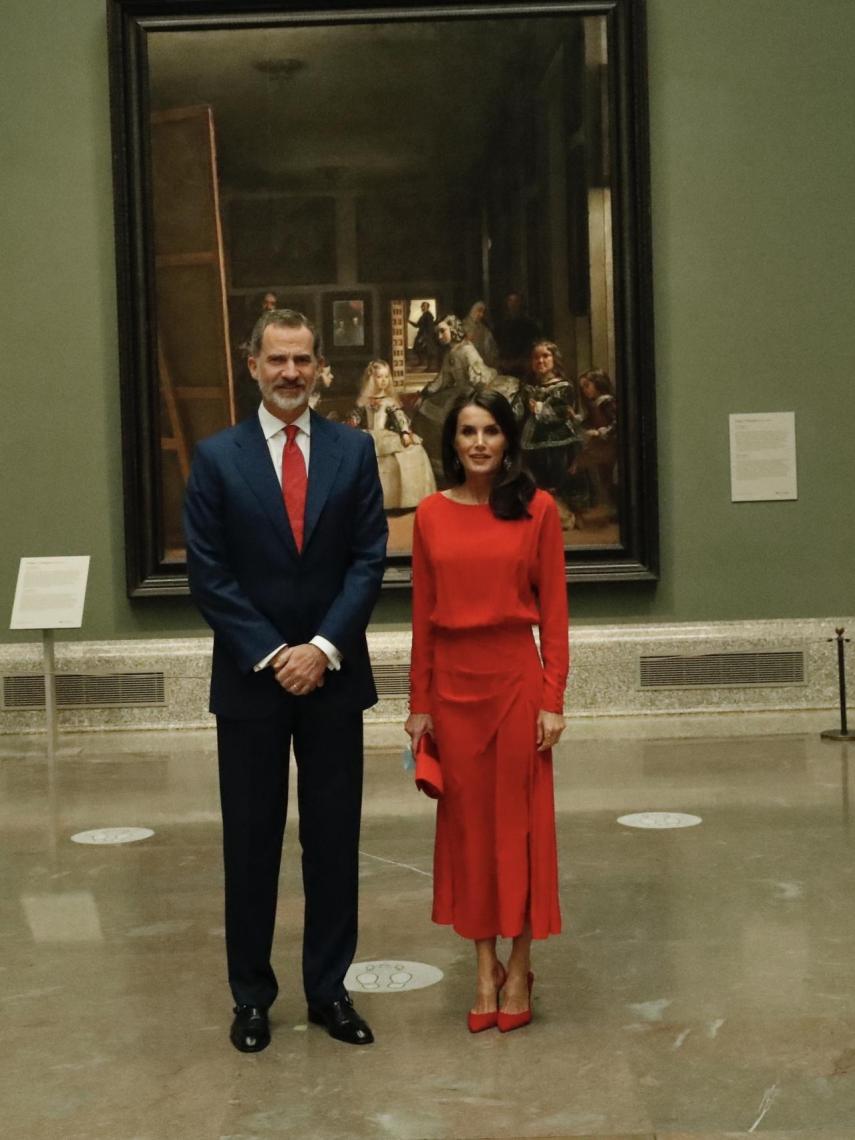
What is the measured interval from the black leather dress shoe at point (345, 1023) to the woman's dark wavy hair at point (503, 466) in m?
1.72

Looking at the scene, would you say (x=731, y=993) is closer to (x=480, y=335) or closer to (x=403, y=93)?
(x=480, y=335)

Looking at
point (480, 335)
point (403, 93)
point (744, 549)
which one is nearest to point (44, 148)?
point (403, 93)

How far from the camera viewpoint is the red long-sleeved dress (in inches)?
193

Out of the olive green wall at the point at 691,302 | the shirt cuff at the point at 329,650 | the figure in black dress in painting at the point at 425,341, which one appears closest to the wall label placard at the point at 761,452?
the olive green wall at the point at 691,302

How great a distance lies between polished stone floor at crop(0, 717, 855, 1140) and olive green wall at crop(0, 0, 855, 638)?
3.07 metres

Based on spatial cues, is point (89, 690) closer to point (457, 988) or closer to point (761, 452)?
point (761, 452)

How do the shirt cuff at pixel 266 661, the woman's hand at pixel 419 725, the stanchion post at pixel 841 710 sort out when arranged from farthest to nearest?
the stanchion post at pixel 841 710, the woman's hand at pixel 419 725, the shirt cuff at pixel 266 661

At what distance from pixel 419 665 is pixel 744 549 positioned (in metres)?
7.28

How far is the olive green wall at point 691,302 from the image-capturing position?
1168cm

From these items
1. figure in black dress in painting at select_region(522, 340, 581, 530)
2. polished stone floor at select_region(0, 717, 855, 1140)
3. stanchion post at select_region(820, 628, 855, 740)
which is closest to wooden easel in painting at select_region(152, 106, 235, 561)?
figure in black dress in painting at select_region(522, 340, 581, 530)

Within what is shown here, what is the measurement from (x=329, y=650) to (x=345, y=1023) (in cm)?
123

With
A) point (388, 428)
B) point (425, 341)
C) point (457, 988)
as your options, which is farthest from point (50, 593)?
point (457, 988)

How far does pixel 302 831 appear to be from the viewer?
494cm

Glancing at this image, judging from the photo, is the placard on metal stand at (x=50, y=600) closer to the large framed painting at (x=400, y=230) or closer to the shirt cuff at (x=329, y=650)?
the large framed painting at (x=400, y=230)
